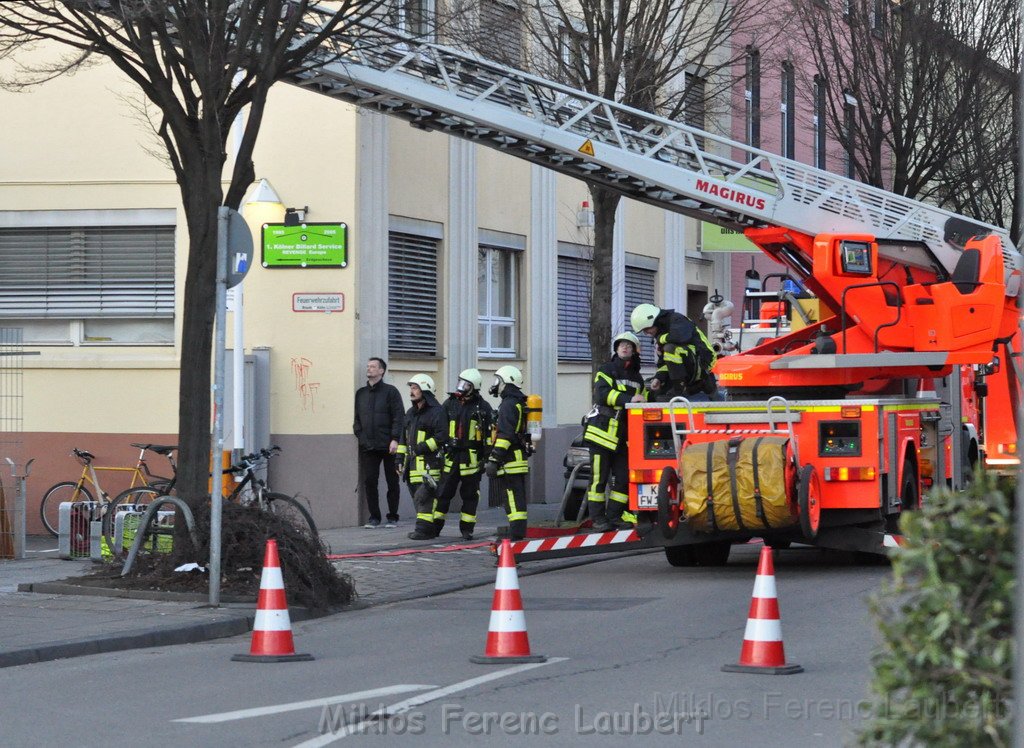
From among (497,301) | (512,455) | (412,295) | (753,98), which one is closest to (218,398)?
(512,455)

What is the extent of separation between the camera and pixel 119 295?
19094 mm

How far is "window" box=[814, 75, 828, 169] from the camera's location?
81.2ft

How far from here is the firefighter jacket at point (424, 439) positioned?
16.9 meters

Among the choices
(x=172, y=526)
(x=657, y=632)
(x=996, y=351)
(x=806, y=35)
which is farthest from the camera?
(x=806, y=35)

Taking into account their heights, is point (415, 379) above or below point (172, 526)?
above

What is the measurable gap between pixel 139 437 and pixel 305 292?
2.69 m

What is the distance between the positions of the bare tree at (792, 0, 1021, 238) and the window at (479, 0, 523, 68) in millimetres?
6845

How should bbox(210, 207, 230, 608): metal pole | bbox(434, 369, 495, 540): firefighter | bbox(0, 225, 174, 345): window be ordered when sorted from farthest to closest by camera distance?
bbox(0, 225, 174, 345): window → bbox(434, 369, 495, 540): firefighter → bbox(210, 207, 230, 608): metal pole

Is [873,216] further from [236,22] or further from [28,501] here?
[28,501]

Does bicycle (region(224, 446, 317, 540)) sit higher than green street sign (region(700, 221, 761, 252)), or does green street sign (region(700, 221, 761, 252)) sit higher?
green street sign (region(700, 221, 761, 252))

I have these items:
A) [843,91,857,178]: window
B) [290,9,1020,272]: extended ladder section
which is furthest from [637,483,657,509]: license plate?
[843,91,857,178]: window

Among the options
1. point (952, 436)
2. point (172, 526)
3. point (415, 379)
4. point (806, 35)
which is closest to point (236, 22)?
point (172, 526)

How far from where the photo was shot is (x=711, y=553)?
14.1m

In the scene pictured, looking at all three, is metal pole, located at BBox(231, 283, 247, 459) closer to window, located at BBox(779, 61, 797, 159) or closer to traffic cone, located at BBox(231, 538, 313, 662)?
traffic cone, located at BBox(231, 538, 313, 662)
